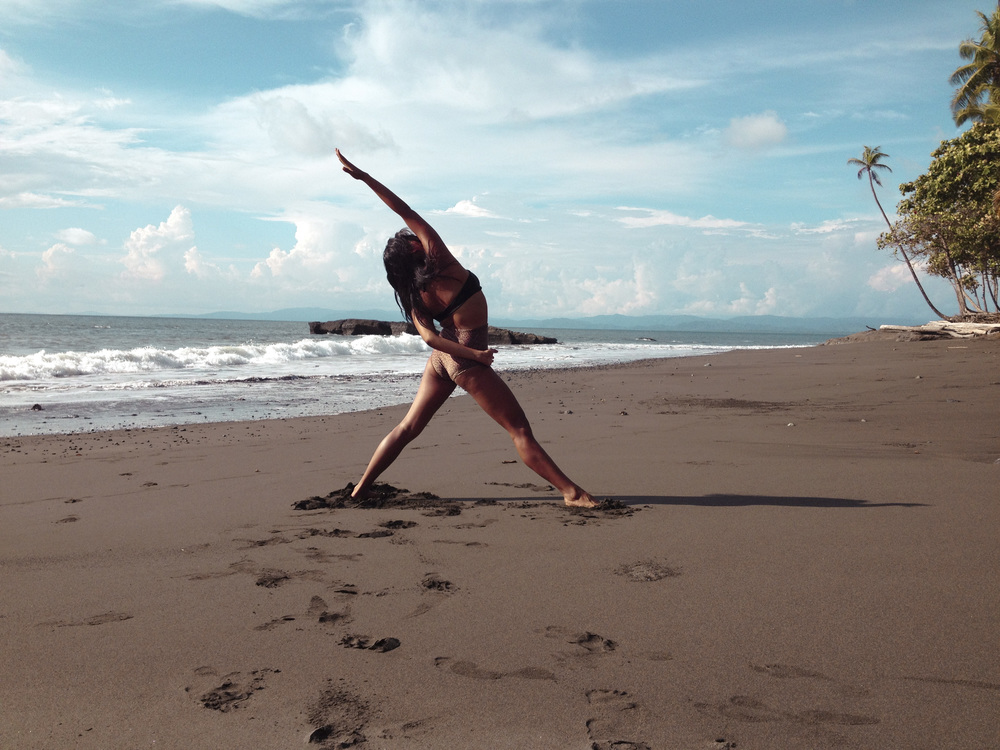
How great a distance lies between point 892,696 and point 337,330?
232 ft

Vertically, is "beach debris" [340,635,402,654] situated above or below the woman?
below

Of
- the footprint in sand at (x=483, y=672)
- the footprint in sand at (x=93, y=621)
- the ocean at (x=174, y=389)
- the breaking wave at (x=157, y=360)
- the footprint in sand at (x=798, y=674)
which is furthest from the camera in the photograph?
the breaking wave at (x=157, y=360)

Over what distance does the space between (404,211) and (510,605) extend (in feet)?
8.45

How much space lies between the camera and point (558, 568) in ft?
10.7

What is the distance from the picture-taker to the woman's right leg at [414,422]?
15.1 feet

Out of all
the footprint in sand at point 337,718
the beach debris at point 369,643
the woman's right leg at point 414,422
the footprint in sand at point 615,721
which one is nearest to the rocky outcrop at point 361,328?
the woman's right leg at point 414,422

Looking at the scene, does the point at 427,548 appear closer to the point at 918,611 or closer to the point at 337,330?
the point at 918,611

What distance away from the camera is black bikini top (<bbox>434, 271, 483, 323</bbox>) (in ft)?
14.2

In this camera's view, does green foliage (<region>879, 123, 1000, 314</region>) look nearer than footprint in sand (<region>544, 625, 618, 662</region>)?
No

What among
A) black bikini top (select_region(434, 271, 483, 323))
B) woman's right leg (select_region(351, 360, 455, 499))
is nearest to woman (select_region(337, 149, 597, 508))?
black bikini top (select_region(434, 271, 483, 323))

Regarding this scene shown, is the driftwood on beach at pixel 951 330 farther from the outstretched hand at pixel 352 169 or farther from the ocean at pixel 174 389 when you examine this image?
the outstretched hand at pixel 352 169

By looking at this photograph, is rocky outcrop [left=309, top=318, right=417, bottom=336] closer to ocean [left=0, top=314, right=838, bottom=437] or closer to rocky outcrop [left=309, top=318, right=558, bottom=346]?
rocky outcrop [left=309, top=318, right=558, bottom=346]

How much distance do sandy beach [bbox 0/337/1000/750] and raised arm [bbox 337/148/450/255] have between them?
1.71 m

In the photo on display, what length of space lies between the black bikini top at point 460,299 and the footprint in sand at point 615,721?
8.78 feet
